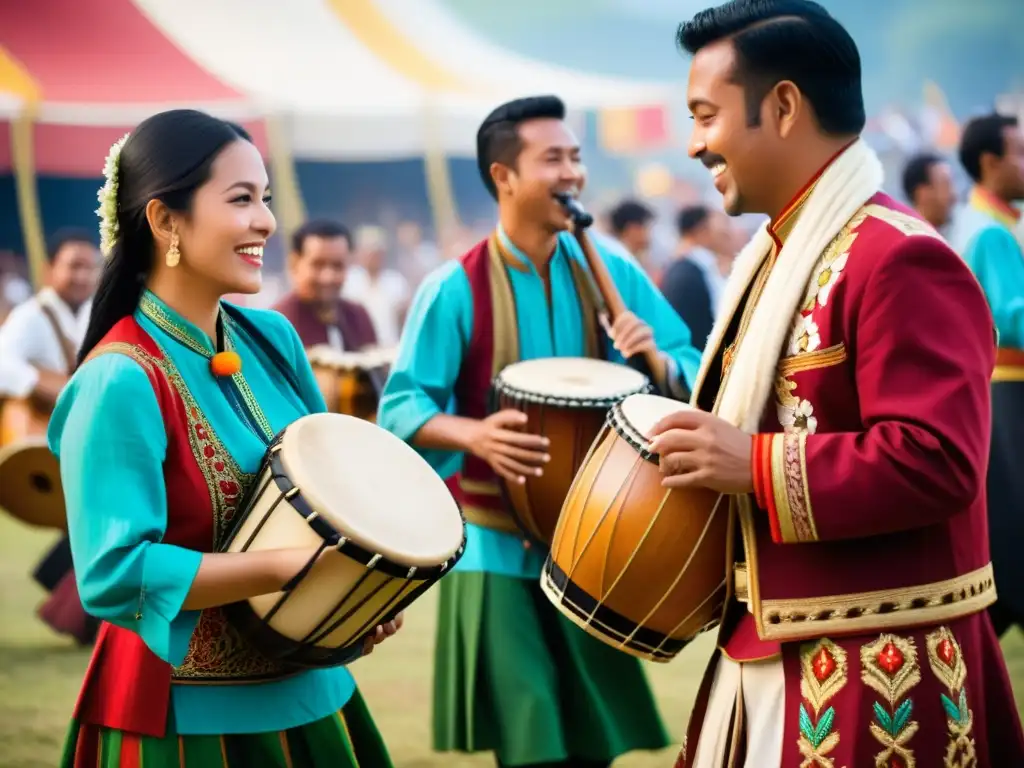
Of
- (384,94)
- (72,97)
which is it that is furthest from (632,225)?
(72,97)

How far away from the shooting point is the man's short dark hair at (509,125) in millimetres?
3752

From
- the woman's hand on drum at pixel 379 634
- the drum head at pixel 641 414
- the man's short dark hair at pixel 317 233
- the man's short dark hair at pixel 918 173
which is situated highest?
the man's short dark hair at pixel 918 173

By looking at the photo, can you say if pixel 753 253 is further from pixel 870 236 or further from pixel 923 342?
pixel 923 342

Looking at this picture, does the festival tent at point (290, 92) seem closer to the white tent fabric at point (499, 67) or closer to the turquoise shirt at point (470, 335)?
the white tent fabric at point (499, 67)

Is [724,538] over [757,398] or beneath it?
beneath

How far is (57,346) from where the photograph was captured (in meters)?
6.47

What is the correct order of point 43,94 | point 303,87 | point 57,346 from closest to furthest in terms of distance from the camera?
point 57,346 < point 43,94 < point 303,87

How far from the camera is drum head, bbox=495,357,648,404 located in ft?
10.4

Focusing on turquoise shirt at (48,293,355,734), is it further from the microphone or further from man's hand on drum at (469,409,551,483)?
the microphone

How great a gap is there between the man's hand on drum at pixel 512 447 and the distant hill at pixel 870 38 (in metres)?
13.1

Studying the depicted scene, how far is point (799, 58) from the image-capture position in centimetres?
208

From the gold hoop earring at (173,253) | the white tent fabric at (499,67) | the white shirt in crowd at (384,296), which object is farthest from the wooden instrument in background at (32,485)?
the white tent fabric at (499,67)

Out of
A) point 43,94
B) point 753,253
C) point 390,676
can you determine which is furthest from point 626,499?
point 43,94

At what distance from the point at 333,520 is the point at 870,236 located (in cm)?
93
